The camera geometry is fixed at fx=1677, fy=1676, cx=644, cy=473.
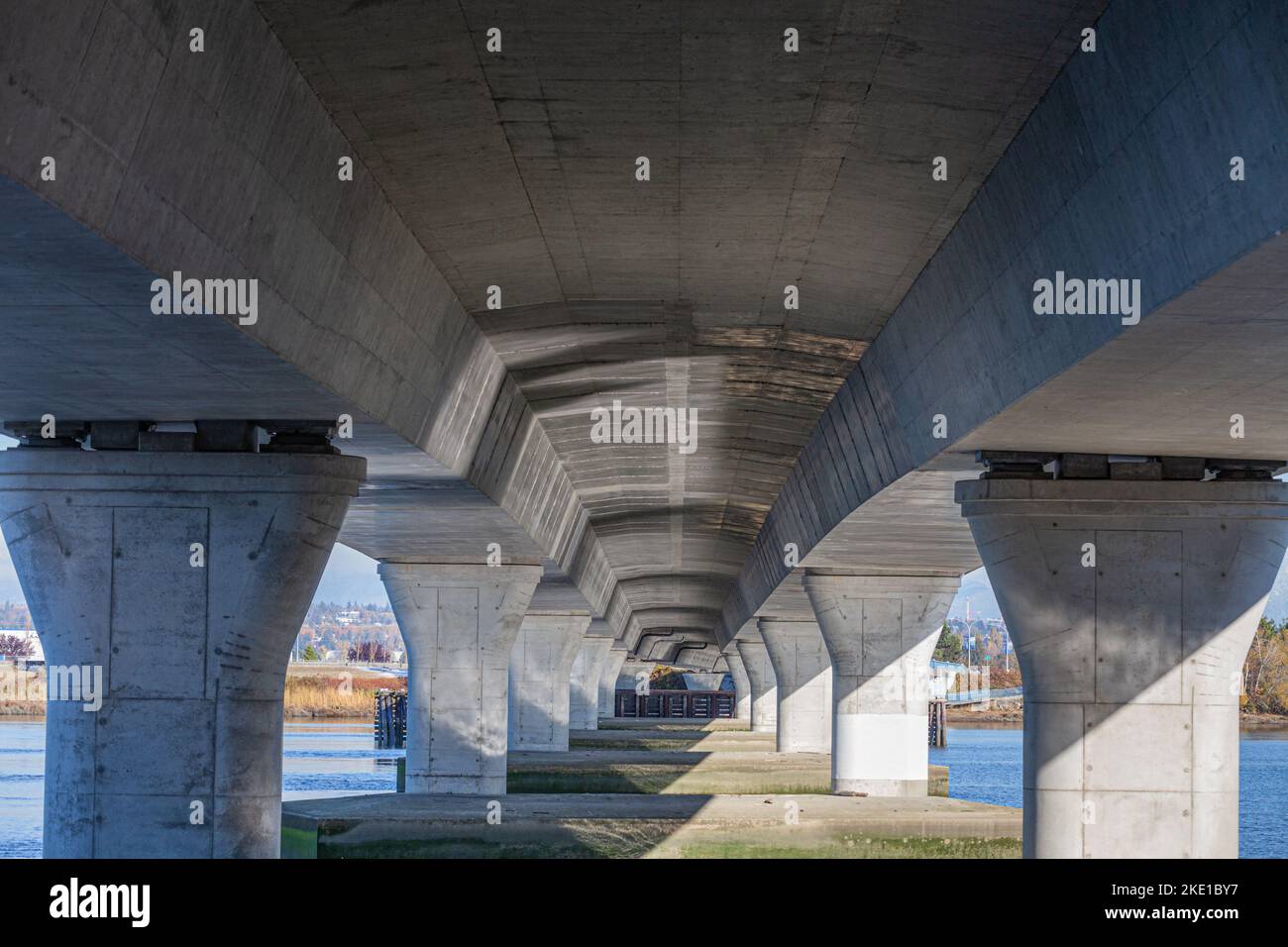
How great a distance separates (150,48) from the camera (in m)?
10.4

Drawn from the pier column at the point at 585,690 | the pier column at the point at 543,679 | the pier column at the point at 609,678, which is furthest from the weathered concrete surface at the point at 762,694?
the pier column at the point at 543,679

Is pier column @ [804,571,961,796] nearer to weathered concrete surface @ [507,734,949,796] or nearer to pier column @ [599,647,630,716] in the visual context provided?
weathered concrete surface @ [507,734,949,796]

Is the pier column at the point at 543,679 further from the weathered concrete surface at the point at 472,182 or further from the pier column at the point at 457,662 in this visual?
the weathered concrete surface at the point at 472,182

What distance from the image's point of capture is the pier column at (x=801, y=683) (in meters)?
69.8

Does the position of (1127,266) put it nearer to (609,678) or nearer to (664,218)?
(664,218)

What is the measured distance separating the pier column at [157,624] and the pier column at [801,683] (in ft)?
163

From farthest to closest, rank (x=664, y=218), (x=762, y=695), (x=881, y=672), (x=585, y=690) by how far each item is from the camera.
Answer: (x=762, y=695) < (x=585, y=690) < (x=881, y=672) < (x=664, y=218)

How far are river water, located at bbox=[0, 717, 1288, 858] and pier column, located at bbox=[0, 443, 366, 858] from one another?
32.2 m

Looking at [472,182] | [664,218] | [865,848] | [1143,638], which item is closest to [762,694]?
[865,848]

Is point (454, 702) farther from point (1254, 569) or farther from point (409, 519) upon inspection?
point (1254, 569)

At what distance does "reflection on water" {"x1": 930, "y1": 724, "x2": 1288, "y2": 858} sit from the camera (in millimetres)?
64500

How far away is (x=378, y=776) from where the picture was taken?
89.2m

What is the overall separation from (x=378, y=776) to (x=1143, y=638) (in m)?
71.3
